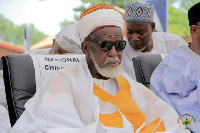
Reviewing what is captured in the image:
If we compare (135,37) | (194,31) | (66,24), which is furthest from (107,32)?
(66,24)

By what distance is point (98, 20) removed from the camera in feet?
11.1

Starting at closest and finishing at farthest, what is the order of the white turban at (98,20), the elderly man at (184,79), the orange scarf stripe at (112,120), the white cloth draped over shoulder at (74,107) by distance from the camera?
the white cloth draped over shoulder at (74,107) → the orange scarf stripe at (112,120) → the white turban at (98,20) → the elderly man at (184,79)

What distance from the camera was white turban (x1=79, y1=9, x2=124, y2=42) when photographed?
3.39 meters

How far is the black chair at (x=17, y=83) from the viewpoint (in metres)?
3.60

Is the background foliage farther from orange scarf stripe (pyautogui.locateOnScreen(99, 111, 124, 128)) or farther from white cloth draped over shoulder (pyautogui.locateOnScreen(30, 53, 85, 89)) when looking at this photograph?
orange scarf stripe (pyautogui.locateOnScreen(99, 111, 124, 128))

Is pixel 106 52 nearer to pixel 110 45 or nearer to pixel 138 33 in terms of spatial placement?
pixel 110 45

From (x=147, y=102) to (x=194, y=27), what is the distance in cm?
82

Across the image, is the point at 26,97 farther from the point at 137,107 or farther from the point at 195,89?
the point at 195,89

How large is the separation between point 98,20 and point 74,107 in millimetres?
693

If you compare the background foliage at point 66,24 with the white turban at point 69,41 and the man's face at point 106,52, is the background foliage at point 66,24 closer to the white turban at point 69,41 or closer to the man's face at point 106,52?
the white turban at point 69,41

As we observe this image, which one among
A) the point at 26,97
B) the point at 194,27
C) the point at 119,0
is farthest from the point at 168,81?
the point at 119,0

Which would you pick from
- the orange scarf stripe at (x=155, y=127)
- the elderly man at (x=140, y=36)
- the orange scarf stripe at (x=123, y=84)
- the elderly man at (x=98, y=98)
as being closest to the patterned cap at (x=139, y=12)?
the elderly man at (x=140, y=36)

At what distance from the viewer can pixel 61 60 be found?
13.3 feet

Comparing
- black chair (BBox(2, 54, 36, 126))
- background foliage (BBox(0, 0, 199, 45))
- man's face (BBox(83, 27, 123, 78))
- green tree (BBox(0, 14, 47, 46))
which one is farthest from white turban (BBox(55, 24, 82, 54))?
green tree (BBox(0, 14, 47, 46))
